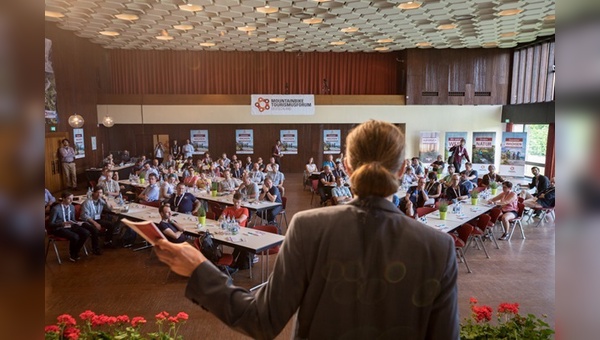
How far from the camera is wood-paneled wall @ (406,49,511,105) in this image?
58.7 feet

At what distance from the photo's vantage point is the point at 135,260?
771 cm

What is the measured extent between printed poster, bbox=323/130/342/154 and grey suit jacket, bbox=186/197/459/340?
1830 cm

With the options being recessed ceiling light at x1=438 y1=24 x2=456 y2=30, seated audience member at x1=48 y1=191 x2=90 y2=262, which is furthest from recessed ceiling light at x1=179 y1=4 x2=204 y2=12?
recessed ceiling light at x1=438 y1=24 x2=456 y2=30

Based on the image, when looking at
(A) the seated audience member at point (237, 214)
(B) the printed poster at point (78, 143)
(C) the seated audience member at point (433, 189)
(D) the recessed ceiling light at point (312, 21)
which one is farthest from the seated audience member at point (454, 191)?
(B) the printed poster at point (78, 143)

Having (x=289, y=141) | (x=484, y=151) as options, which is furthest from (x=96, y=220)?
(x=484, y=151)

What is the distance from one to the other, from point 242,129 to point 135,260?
1219cm

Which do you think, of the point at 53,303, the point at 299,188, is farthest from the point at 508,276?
the point at 299,188

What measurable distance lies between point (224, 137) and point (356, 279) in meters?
18.8

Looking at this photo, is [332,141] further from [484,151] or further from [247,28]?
[247,28]

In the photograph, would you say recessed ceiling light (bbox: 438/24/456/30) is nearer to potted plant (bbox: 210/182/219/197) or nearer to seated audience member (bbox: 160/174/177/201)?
potted plant (bbox: 210/182/219/197)

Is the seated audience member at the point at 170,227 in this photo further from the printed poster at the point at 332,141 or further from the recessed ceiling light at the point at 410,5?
the printed poster at the point at 332,141

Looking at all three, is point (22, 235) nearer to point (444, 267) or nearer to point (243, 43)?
point (444, 267)

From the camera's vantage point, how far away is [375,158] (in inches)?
45.1

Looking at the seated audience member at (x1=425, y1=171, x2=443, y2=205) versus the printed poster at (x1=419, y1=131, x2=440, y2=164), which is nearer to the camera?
the seated audience member at (x1=425, y1=171, x2=443, y2=205)
